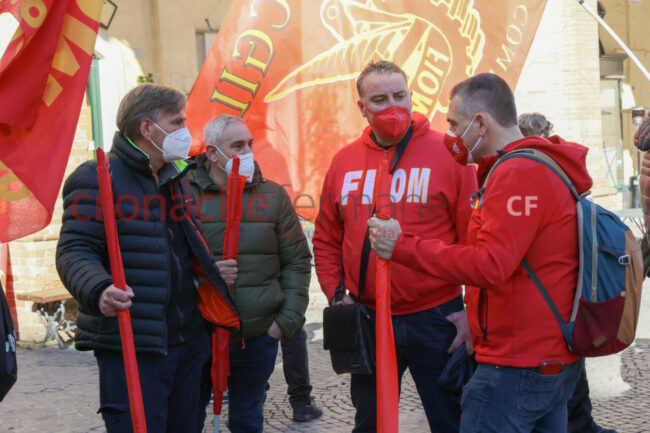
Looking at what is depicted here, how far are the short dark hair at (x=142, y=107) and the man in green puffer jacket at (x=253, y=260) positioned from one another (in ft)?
2.11

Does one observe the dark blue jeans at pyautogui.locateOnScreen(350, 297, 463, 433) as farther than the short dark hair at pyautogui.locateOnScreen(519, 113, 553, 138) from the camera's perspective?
No

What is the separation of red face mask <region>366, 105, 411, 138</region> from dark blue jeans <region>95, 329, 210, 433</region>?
45.8 inches

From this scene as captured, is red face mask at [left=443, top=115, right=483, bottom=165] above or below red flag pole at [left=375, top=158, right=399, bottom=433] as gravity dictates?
above

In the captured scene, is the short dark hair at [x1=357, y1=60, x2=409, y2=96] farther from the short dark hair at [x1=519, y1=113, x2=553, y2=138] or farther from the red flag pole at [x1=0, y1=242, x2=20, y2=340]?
the red flag pole at [x1=0, y1=242, x2=20, y2=340]

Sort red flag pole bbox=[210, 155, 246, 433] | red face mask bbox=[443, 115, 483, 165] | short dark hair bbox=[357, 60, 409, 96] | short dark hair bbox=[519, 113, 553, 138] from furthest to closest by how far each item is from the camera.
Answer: short dark hair bbox=[519, 113, 553, 138]
red flag pole bbox=[210, 155, 246, 433]
short dark hair bbox=[357, 60, 409, 96]
red face mask bbox=[443, 115, 483, 165]

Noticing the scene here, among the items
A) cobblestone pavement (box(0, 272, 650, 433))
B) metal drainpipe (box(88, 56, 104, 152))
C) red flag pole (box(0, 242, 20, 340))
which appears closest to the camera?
cobblestone pavement (box(0, 272, 650, 433))

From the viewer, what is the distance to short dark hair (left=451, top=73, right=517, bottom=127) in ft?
9.20

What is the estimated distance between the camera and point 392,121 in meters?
3.34

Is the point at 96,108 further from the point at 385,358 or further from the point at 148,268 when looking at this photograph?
the point at 385,358

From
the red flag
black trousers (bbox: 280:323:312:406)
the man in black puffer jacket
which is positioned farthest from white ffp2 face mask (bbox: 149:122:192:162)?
black trousers (bbox: 280:323:312:406)

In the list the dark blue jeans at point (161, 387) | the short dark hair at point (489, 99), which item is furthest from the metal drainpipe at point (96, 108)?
the short dark hair at point (489, 99)

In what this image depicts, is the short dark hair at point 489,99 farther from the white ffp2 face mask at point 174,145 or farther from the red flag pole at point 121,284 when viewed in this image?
the red flag pole at point 121,284

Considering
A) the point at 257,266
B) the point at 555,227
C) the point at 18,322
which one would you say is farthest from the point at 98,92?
the point at 555,227

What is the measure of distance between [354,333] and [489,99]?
3.88ft
